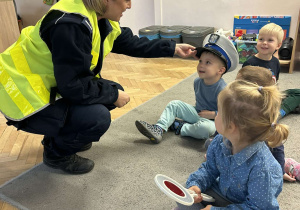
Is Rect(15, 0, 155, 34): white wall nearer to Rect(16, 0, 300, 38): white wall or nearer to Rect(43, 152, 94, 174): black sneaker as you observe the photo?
Rect(16, 0, 300, 38): white wall

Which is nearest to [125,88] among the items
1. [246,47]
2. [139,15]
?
[246,47]

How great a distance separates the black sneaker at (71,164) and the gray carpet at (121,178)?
24 mm

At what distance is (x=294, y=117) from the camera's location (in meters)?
1.84

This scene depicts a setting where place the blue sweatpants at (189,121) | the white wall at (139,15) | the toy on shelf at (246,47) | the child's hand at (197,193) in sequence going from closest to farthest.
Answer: the child's hand at (197,193)
the blue sweatpants at (189,121)
the toy on shelf at (246,47)
the white wall at (139,15)

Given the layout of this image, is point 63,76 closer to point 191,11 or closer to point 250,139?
point 250,139

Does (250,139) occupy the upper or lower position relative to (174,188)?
upper

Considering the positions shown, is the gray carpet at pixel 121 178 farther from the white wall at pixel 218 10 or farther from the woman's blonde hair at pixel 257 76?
the white wall at pixel 218 10

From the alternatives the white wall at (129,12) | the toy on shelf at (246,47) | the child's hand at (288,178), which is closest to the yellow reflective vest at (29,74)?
the child's hand at (288,178)

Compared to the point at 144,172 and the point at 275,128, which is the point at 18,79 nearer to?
the point at 144,172

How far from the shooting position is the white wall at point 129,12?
3.77m

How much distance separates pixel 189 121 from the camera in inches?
67.9

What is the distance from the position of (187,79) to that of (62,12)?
156cm

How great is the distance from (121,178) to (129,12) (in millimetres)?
2804

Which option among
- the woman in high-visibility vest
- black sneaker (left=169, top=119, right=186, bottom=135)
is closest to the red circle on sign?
the woman in high-visibility vest
